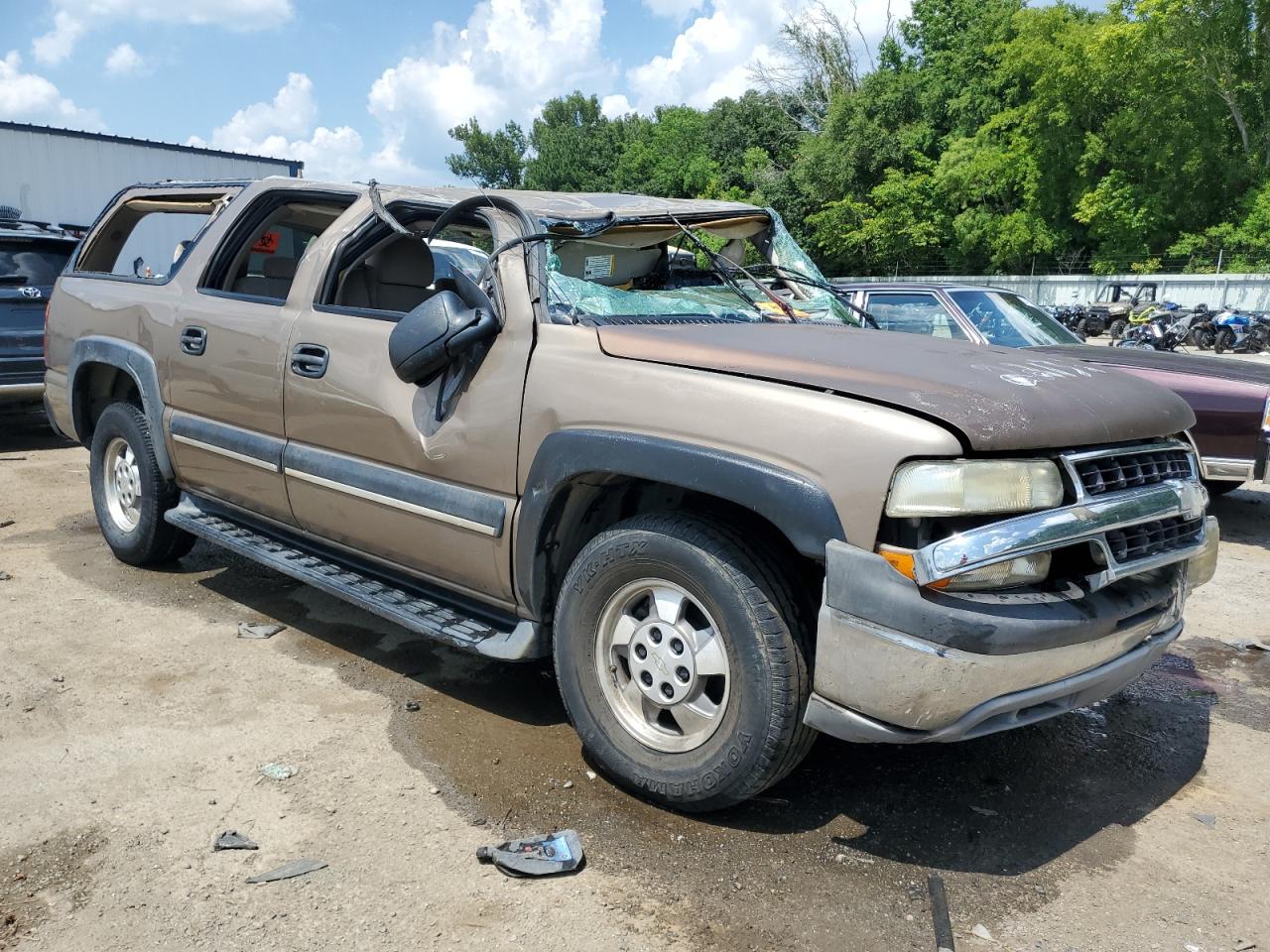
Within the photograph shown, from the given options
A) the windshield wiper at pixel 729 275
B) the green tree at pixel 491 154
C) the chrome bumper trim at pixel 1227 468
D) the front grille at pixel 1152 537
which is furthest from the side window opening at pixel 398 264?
the green tree at pixel 491 154

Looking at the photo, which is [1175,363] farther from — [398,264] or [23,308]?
[23,308]

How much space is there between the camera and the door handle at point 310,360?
3.80m

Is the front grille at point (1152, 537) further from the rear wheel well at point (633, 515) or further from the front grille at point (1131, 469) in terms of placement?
the rear wheel well at point (633, 515)

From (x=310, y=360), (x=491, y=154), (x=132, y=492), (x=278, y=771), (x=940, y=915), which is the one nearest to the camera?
(x=940, y=915)

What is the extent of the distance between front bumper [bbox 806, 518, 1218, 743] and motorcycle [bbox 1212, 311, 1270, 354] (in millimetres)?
23458

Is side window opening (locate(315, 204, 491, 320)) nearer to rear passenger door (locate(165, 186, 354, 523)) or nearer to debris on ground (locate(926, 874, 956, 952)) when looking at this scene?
rear passenger door (locate(165, 186, 354, 523))

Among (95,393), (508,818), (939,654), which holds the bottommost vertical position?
(508,818)

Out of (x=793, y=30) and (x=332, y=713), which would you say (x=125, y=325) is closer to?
(x=332, y=713)

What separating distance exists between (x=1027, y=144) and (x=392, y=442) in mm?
39682

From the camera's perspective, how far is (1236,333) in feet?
74.1

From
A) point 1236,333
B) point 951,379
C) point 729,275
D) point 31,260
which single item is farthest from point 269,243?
point 1236,333

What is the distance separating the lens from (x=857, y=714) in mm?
2504

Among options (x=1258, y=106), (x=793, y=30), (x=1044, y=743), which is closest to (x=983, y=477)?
(x=1044, y=743)

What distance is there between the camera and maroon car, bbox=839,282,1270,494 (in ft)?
20.3
